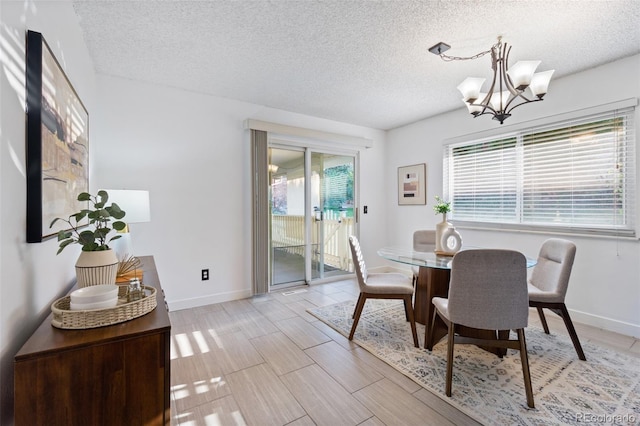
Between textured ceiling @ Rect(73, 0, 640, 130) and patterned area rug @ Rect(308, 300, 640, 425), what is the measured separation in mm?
2460

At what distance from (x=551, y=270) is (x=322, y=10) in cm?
265

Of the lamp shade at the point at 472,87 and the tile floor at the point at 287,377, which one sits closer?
the tile floor at the point at 287,377

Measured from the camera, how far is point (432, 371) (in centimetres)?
198

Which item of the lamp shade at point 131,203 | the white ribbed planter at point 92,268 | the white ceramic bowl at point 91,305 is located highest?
the lamp shade at point 131,203

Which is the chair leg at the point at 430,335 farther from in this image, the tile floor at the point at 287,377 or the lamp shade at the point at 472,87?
the lamp shade at the point at 472,87

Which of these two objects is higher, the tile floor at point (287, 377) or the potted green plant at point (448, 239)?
the potted green plant at point (448, 239)

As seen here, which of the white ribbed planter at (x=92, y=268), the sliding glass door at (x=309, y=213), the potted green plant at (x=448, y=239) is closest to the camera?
the white ribbed planter at (x=92, y=268)

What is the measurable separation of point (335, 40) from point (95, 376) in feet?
8.11

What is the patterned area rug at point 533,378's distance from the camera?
1589mm

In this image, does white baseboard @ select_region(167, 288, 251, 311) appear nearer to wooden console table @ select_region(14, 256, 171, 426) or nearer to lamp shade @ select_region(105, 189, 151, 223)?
lamp shade @ select_region(105, 189, 151, 223)

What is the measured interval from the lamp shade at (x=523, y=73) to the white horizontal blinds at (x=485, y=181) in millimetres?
1605

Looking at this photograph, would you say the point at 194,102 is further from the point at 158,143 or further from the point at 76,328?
the point at 76,328

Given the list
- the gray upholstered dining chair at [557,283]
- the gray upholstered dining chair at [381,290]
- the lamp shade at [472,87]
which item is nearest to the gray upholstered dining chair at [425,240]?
the gray upholstered dining chair at [381,290]

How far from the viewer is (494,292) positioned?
1685 millimetres
